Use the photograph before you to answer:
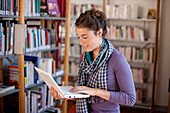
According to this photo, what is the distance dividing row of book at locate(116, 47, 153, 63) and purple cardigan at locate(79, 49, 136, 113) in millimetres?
3180

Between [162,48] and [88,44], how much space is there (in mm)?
3423

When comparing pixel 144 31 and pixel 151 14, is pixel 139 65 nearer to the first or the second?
pixel 144 31

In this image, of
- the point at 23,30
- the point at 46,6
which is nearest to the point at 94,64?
the point at 23,30

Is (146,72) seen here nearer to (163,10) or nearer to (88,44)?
(163,10)

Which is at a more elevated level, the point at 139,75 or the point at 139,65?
the point at 139,65

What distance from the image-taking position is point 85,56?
6.33 ft

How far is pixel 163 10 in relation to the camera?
4.80 m

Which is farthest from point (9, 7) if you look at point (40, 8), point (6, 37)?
point (40, 8)

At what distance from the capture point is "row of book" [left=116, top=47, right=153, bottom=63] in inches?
189

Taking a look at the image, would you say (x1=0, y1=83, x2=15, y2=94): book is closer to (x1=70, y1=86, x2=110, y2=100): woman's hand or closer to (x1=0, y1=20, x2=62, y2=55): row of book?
(x1=0, y1=20, x2=62, y2=55): row of book

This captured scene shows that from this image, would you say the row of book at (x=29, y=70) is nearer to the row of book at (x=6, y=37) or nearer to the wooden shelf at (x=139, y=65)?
the row of book at (x=6, y=37)

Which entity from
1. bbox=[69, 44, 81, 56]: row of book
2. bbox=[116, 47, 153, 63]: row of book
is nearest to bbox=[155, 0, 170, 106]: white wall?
bbox=[116, 47, 153, 63]: row of book

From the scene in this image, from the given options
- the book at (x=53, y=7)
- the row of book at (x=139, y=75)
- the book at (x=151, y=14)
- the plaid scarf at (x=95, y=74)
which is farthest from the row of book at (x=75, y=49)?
the plaid scarf at (x=95, y=74)

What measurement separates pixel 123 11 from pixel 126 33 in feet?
1.44
